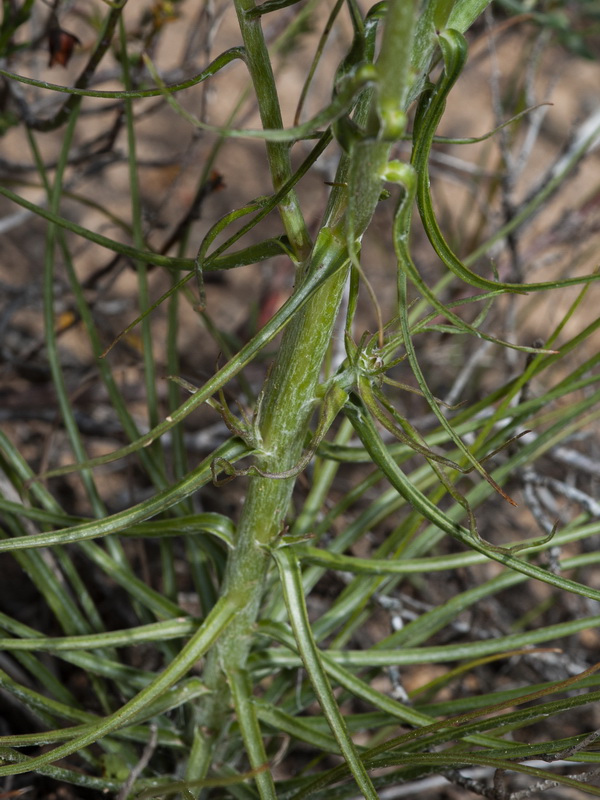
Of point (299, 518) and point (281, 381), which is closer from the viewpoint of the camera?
point (281, 381)

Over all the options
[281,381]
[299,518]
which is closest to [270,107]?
[281,381]

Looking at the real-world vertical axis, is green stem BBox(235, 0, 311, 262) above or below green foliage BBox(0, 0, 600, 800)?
above

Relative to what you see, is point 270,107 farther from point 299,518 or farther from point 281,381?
point 299,518

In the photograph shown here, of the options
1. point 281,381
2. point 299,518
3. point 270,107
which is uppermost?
point 270,107

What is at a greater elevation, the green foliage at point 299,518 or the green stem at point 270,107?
the green stem at point 270,107

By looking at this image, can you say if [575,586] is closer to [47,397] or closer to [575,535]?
[575,535]

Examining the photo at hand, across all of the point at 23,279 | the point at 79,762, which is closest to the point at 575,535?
the point at 79,762

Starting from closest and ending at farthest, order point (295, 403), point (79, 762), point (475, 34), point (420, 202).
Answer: point (420, 202) → point (295, 403) → point (79, 762) → point (475, 34)

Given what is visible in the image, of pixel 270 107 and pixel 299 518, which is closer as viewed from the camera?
pixel 270 107

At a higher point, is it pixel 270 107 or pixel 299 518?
pixel 270 107

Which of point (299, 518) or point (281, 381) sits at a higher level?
point (281, 381)

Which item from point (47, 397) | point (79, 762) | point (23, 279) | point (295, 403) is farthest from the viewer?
point (23, 279)
